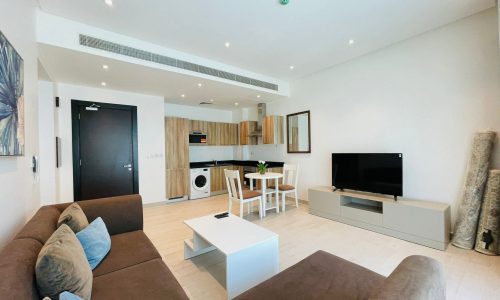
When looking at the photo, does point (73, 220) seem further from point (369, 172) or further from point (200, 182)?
point (200, 182)

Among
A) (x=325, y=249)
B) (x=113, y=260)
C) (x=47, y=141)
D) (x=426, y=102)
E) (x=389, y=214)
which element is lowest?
(x=325, y=249)

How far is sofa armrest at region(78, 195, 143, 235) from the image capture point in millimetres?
2180

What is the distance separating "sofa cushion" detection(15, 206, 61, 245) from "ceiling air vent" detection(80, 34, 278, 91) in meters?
2.05

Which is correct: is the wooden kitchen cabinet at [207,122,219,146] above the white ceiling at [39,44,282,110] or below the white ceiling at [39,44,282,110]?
below

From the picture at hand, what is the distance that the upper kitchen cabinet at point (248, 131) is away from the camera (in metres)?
6.23

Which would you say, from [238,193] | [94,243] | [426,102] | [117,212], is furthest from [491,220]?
[117,212]

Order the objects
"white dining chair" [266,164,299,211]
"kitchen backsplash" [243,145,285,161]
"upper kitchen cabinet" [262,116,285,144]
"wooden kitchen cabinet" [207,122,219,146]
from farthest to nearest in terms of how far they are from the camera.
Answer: "wooden kitchen cabinet" [207,122,219,146] → "kitchen backsplash" [243,145,285,161] → "upper kitchen cabinet" [262,116,285,144] → "white dining chair" [266,164,299,211]

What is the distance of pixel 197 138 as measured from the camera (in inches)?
231

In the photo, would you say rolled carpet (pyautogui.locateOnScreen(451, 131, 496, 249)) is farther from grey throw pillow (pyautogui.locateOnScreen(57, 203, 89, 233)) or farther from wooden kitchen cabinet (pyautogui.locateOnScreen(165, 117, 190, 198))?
wooden kitchen cabinet (pyautogui.locateOnScreen(165, 117, 190, 198))

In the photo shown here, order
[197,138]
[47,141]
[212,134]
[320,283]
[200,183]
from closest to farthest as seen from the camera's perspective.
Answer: [320,283], [47,141], [200,183], [197,138], [212,134]

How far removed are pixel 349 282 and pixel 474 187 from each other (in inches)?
95.3

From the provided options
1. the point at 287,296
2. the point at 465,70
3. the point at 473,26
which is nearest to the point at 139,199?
the point at 287,296

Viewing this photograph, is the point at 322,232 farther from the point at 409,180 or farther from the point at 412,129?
the point at 412,129

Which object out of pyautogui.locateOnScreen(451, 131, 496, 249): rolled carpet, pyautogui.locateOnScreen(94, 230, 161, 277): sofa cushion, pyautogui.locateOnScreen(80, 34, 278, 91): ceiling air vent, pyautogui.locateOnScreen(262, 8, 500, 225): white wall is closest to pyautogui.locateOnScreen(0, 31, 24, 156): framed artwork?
pyautogui.locateOnScreen(94, 230, 161, 277): sofa cushion
